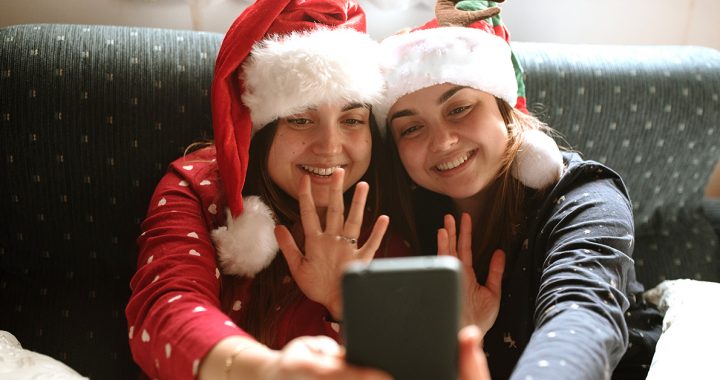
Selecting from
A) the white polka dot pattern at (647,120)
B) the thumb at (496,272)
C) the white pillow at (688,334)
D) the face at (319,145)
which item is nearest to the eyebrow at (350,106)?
the face at (319,145)

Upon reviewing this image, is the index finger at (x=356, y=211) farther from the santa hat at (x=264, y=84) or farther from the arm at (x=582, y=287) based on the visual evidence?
the arm at (x=582, y=287)

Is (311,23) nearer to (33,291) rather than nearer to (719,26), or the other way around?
(33,291)

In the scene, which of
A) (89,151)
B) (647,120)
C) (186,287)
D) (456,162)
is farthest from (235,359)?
(647,120)

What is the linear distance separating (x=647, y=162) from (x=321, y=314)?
31.5 inches

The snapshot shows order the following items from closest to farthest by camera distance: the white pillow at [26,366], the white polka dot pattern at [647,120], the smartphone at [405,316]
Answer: the smartphone at [405,316]
the white pillow at [26,366]
the white polka dot pattern at [647,120]

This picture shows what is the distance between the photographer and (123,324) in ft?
4.03

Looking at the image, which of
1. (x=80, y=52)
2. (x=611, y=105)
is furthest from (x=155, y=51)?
(x=611, y=105)

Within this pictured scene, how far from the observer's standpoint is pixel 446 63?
1065 mm

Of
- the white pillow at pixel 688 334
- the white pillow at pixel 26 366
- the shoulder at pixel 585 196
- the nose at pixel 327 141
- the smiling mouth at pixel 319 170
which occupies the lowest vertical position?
the white pillow at pixel 688 334

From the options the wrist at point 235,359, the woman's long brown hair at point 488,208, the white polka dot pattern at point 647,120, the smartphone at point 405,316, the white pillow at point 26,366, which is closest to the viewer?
the smartphone at point 405,316

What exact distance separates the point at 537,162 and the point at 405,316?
583 mm

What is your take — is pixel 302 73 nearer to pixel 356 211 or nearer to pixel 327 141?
pixel 327 141

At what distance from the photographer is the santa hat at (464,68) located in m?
1.07

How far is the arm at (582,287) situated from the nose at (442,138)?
20 centimetres
